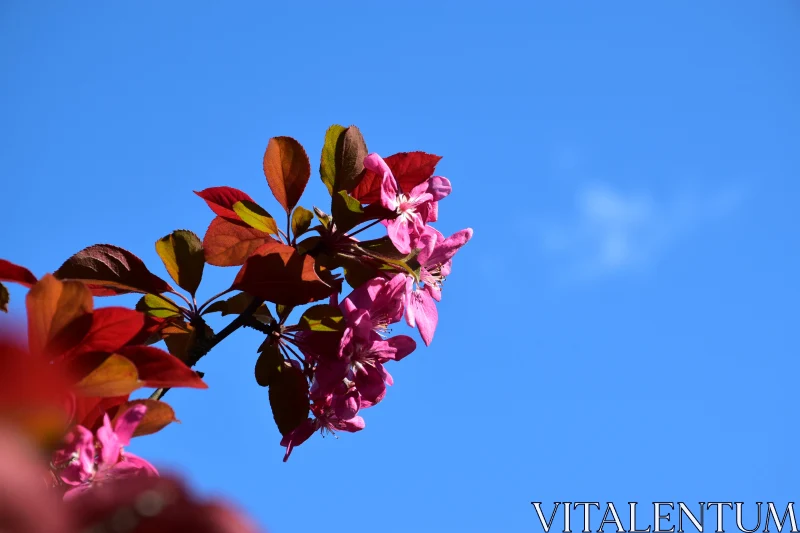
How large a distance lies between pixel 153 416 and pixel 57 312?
19 centimetres

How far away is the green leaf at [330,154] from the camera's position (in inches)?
55.2

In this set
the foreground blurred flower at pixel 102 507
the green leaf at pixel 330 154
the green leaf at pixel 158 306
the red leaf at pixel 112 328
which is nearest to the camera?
the foreground blurred flower at pixel 102 507

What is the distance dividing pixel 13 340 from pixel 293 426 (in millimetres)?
1008

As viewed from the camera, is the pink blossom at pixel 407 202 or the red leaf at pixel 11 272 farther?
the pink blossom at pixel 407 202

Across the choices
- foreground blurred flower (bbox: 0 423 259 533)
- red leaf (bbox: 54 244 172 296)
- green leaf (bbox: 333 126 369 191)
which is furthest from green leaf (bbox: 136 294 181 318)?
foreground blurred flower (bbox: 0 423 259 533)

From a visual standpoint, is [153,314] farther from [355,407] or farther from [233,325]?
[355,407]

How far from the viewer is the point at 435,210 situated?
1.52 meters

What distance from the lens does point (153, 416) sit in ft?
3.18

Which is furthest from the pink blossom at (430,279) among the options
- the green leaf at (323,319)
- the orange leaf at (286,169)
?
the orange leaf at (286,169)

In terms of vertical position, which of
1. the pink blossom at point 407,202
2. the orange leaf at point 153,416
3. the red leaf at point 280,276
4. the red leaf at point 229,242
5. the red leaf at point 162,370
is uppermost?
the pink blossom at point 407,202

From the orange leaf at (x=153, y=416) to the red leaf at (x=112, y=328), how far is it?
2.8 inches

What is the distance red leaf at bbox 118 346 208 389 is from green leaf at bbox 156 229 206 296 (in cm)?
39

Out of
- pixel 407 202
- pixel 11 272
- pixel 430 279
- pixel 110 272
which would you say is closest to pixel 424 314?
pixel 430 279

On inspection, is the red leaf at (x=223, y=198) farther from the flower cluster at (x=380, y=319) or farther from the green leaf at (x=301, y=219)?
the flower cluster at (x=380, y=319)
